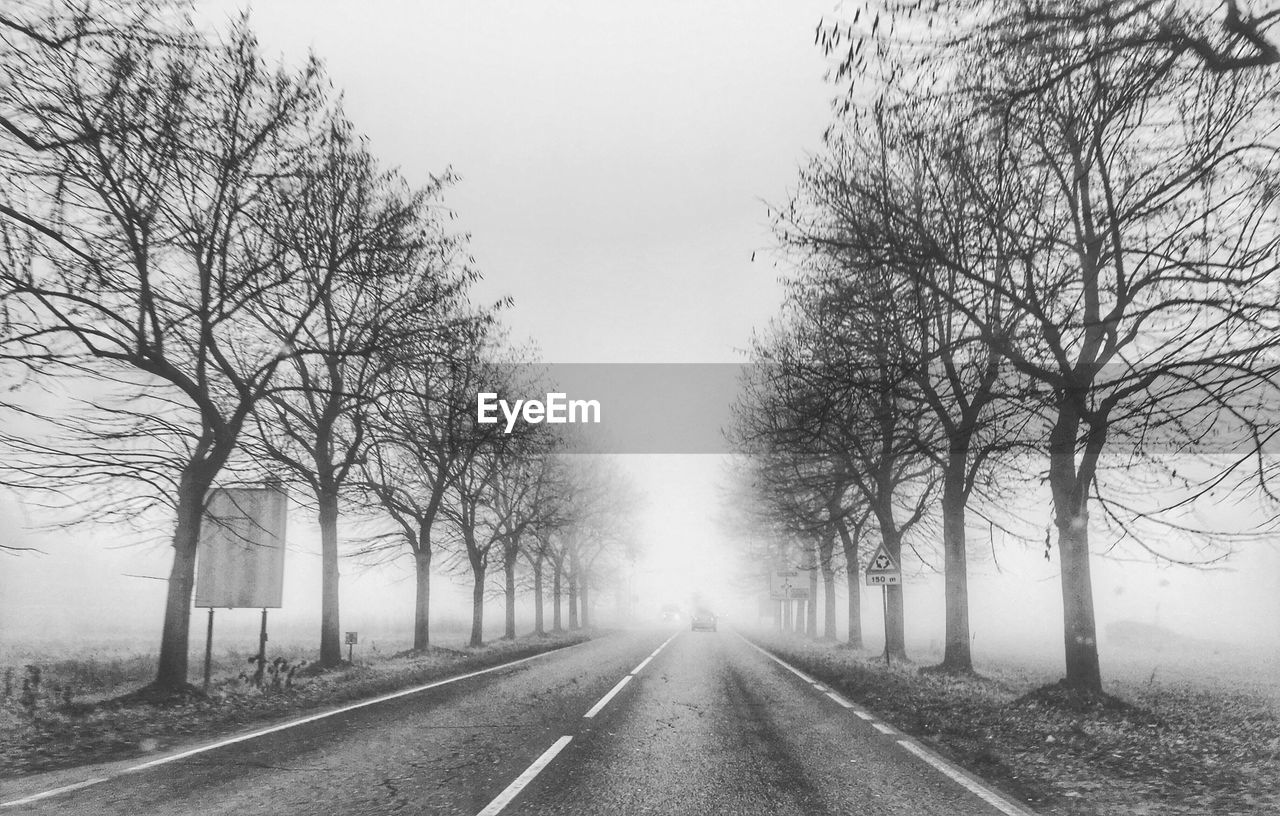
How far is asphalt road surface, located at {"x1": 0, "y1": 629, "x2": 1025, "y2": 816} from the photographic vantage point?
5.36m

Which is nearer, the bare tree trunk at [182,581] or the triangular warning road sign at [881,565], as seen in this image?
the bare tree trunk at [182,581]

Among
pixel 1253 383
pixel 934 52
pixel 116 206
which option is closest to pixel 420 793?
pixel 934 52

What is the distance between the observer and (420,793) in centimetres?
562

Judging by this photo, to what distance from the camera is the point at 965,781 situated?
6164 millimetres

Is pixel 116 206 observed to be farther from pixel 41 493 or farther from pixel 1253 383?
pixel 1253 383

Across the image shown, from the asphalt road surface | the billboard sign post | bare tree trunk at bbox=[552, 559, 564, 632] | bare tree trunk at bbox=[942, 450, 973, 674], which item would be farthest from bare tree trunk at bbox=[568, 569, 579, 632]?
the asphalt road surface

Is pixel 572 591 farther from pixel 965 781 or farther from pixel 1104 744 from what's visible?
pixel 965 781

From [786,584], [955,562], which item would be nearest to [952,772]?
[955,562]

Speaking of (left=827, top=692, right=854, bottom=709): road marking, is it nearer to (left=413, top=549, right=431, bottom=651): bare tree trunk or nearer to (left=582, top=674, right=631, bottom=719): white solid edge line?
(left=582, top=674, right=631, bottom=719): white solid edge line

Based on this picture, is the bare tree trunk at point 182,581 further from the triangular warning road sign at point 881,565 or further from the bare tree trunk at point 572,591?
the bare tree trunk at point 572,591

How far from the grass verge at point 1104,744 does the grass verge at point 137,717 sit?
319 inches

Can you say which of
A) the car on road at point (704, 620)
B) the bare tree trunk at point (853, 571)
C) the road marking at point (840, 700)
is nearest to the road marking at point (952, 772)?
the road marking at point (840, 700)

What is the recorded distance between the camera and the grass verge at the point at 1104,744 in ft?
18.8

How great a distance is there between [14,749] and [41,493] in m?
4.37
